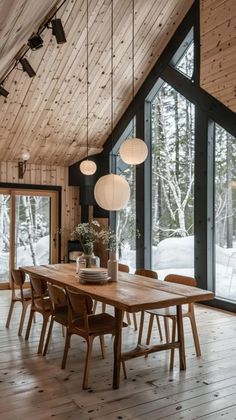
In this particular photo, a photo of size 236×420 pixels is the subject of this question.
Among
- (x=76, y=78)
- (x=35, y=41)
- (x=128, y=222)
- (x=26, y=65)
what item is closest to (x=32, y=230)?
(x=128, y=222)

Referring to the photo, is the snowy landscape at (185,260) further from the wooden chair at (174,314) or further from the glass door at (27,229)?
the wooden chair at (174,314)

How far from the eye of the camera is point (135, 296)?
10.7 ft

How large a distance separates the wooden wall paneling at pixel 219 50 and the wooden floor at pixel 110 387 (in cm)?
333

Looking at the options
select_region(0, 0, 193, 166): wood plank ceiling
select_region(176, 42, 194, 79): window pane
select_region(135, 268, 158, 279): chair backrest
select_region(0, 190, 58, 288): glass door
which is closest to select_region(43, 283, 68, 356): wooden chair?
select_region(135, 268, 158, 279): chair backrest

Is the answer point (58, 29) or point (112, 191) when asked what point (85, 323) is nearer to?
point (112, 191)

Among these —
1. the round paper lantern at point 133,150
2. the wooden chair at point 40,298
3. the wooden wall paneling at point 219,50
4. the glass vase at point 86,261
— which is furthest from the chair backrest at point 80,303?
the wooden wall paneling at point 219,50

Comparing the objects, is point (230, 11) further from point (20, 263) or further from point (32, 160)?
point (20, 263)

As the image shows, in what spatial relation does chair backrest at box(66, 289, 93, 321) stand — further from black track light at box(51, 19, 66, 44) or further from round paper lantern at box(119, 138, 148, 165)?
black track light at box(51, 19, 66, 44)

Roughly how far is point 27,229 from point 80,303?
4.90 metres

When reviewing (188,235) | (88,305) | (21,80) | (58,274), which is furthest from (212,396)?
(21,80)

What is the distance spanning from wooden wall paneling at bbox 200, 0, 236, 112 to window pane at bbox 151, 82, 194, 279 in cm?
86

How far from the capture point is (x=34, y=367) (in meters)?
3.57

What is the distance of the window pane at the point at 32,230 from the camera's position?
25.7 ft

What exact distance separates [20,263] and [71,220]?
4.60ft
